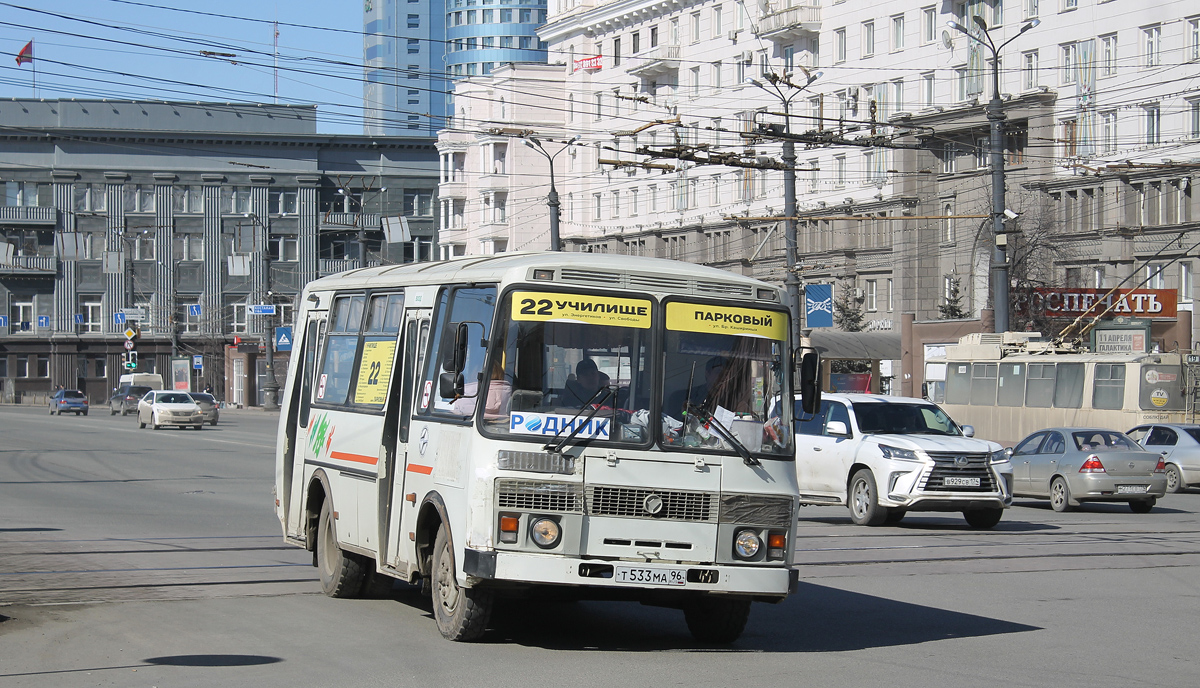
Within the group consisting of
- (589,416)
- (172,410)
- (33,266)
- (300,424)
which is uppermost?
(33,266)

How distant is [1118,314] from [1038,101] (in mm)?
11695

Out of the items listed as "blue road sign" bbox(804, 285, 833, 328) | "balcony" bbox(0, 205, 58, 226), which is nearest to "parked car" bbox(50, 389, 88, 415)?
"balcony" bbox(0, 205, 58, 226)

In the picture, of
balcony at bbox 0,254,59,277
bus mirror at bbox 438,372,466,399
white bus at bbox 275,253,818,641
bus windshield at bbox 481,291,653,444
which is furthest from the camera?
balcony at bbox 0,254,59,277

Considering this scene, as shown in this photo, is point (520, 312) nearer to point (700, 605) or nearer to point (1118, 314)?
point (700, 605)

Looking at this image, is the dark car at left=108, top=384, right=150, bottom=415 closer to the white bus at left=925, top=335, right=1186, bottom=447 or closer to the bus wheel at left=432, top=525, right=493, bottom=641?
the white bus at left=925, top=335, right=1186, bottom=447

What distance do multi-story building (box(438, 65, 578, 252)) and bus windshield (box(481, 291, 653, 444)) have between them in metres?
71.3

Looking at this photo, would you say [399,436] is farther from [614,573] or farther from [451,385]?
[614,573]

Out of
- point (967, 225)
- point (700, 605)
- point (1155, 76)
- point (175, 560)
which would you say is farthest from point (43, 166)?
point (700, 605)

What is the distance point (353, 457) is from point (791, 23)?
57861mm

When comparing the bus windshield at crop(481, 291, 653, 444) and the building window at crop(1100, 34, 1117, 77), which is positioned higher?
the building window at crop(1100, 34, 1117, 77)

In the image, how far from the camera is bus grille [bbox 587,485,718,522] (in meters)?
8.70

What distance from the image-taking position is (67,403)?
72.9 m

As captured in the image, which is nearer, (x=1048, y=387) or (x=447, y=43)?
(x=1048, y=387)

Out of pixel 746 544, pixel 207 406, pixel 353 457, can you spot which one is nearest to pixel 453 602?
pixel 746 544
